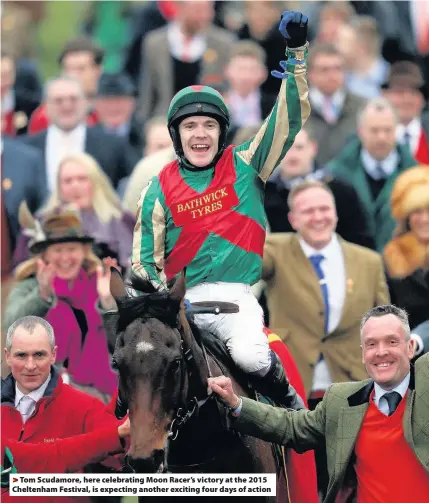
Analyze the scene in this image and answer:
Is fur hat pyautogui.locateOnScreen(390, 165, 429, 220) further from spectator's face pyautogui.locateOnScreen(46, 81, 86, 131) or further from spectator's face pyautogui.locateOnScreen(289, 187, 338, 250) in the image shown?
spectator's face pyautogui.locateOnScreen(46, 81, 86, 131)

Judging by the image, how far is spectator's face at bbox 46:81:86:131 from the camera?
46.3 ft

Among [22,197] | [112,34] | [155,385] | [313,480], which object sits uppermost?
[112,34]

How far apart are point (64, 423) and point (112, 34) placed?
9.10 metres

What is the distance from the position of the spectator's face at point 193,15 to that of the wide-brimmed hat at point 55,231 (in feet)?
13.7

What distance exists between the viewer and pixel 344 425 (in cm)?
739

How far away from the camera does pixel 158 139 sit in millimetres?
13625

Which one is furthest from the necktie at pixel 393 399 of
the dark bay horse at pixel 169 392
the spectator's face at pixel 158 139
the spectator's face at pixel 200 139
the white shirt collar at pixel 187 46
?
the white shirt collar at pixel 187 46

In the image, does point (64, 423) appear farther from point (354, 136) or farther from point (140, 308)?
point (354, 136)

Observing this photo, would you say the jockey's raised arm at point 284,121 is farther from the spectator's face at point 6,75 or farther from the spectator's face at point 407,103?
the spectator's face at point 6,75

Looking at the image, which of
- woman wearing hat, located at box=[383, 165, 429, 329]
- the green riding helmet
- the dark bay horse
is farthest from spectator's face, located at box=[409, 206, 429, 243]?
the dark bay horse

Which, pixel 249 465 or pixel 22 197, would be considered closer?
pixel 249 465

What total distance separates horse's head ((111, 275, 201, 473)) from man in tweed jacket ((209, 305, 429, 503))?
0.96 ft

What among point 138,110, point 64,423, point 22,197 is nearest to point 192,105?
point 64,423

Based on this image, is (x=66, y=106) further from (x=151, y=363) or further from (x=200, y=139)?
(x=151, y=363)
